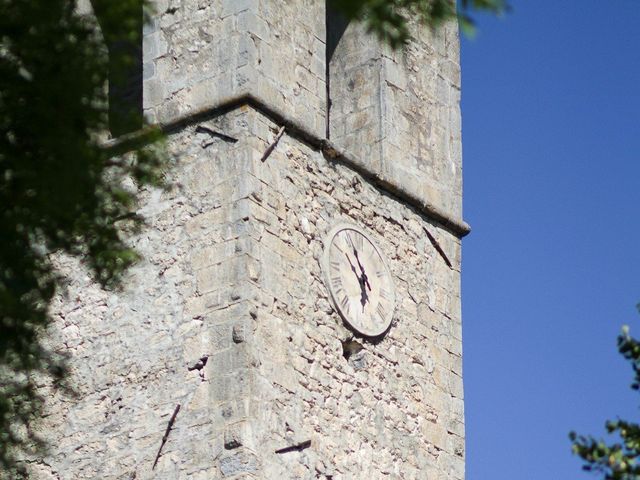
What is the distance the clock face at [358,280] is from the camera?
15195 millimetres

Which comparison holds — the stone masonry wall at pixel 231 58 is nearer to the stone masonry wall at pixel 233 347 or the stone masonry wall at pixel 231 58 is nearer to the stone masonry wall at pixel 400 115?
the stone masonry wall at pixel 233 347

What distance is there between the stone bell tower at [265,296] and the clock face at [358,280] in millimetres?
15

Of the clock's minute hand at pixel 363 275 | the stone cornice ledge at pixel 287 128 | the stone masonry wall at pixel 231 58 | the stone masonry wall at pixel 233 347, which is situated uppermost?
the stone masonry wall at pixel 231 58

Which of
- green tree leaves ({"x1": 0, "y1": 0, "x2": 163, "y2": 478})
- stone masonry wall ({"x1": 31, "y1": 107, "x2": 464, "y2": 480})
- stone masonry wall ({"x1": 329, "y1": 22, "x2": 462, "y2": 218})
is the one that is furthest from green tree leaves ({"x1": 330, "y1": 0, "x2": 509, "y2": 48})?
stone masonry wall ({"x1": 329, "y1": 22, "x2": 462, "y2": 218})

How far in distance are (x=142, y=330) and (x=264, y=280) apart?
34.2 inches

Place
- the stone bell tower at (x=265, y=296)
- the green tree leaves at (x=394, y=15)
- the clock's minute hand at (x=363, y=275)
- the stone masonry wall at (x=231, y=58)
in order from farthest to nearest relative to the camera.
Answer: the clock's minute hand at (x=363, y=275) < the stone masonry wall at (x=231, y=58) < the stone bell tower at (x=265, y=296) < the green tree leaves at (x=394, y=15)

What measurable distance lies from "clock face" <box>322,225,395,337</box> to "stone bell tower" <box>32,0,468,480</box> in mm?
15

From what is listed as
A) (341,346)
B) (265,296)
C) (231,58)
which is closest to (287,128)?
(231,58)

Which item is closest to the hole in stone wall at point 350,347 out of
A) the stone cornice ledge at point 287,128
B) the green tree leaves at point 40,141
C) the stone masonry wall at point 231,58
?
the stone cornice ledge at point 287,128

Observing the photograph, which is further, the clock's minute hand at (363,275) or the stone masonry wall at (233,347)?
the clock's minute hand at (363,275)

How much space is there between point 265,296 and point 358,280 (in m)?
1.13

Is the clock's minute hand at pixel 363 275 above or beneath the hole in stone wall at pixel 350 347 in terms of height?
above

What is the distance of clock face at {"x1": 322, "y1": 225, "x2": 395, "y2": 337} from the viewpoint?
15195mm

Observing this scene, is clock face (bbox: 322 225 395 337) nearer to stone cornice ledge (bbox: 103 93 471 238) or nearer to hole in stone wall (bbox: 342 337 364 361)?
hole in stone wall (bbox: 342 337 364 361)
